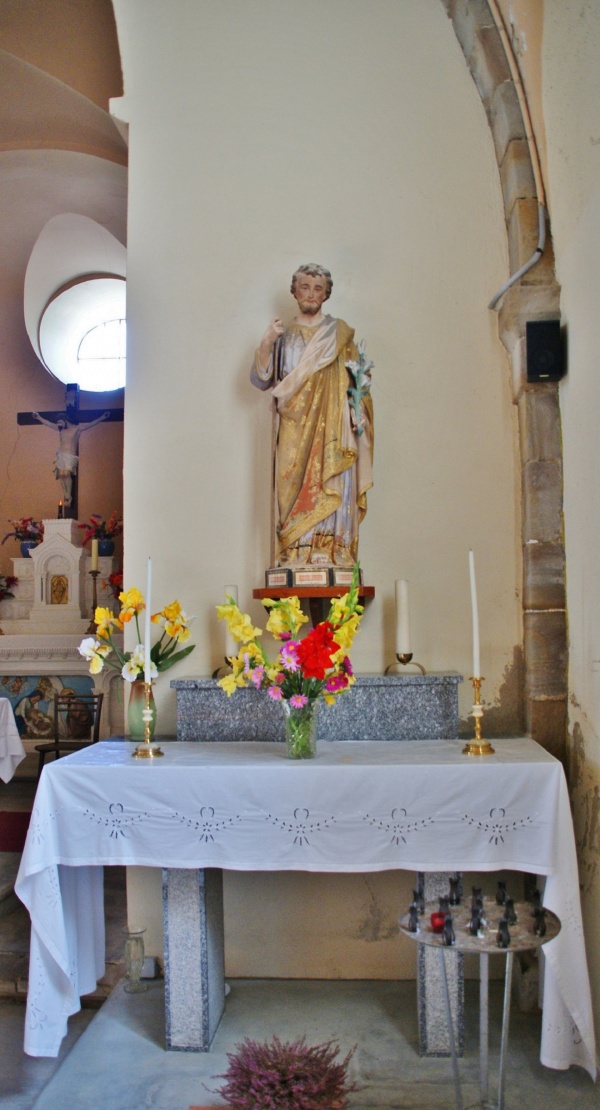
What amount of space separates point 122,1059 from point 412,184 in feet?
11.6

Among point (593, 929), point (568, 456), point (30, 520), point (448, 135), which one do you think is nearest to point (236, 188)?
point (448, 135)

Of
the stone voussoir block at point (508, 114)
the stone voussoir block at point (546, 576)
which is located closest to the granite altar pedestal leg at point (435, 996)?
the stone voussoir block at point (546, 576)

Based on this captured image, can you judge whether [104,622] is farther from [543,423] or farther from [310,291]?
[543,423]

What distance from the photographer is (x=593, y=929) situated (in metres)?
2.80

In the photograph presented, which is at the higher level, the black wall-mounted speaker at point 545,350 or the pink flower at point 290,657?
the black wall-mounted speaker at point 545,350

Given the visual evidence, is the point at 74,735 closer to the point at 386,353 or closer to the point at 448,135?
the point at 386,353

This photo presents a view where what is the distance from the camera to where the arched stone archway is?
10.8ft

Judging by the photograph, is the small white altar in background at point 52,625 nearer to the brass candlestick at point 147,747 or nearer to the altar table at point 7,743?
the altar table at point 7,743

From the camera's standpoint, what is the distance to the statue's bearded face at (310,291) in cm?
343

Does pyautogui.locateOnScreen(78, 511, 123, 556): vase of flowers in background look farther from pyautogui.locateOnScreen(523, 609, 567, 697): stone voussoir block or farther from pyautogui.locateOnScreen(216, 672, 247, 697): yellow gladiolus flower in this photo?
pyautogui.locateOnScreen(523, 609, 567, 697): stone voussoir block

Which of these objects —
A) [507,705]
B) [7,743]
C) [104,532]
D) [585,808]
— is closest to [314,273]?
[507,705]

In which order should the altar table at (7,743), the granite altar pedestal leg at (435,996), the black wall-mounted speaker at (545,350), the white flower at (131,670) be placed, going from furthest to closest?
the altar table at (7,743), the black wall-mounted speaker at (545,350), the white flower at (131,670), the granite altar pedestal leg at (435,996)

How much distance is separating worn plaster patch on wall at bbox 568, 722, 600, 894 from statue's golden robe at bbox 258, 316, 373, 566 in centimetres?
110

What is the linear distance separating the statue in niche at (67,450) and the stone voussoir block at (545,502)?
184 inches
